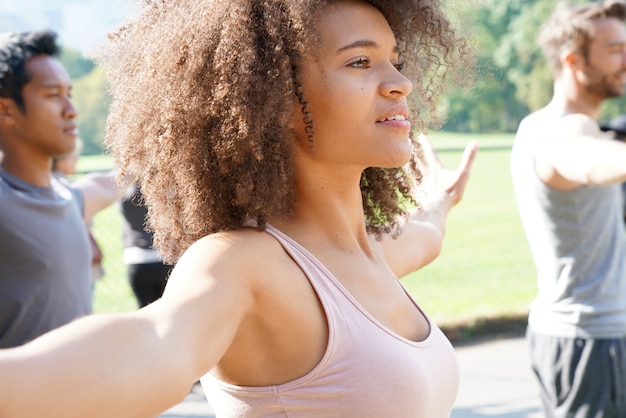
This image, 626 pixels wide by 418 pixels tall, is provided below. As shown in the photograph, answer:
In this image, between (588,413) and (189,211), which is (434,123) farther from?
(588,413)

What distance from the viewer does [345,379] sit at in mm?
1633

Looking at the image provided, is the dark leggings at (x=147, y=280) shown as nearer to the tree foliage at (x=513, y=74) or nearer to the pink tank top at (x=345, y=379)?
the pink tank top at (x=345, y=379)

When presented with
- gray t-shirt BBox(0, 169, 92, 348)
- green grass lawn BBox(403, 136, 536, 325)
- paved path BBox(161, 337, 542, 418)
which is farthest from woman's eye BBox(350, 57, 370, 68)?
paved path BBox(161, 337, 542, 418)

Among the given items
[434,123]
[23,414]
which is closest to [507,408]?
[434,123]

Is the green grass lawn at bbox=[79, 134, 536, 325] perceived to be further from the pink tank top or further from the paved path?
the pink tank top

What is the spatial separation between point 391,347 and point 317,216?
0.35 meters

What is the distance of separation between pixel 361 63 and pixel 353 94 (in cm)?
8

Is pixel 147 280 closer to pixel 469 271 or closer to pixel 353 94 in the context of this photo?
pixel 353 94

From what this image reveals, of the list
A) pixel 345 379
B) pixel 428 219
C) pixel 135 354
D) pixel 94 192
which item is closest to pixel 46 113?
pixel 94 192

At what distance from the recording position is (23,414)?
112cm

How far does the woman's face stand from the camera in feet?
5.99

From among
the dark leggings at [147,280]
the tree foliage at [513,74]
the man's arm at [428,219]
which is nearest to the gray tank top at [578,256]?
the man's arm at [428,219]

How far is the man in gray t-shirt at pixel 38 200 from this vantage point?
10.7 ft

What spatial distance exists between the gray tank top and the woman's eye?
6.57 ft
